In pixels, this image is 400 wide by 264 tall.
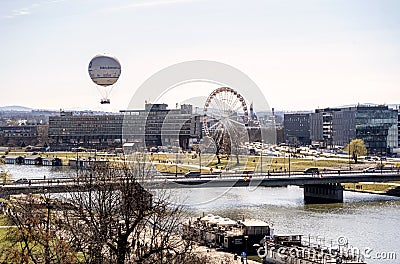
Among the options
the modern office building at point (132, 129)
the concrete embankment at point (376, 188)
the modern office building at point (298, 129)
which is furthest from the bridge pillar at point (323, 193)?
the modern office building at point (298, 129)

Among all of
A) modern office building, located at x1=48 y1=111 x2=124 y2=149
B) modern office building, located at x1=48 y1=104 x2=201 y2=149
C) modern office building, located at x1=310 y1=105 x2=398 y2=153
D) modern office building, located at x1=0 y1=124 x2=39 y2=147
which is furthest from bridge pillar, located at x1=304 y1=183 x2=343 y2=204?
modern office building, located at x1=0 y1=124 x2=39 y2=147

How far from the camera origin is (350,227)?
29453 millimetres

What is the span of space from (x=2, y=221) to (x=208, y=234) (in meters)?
8.26

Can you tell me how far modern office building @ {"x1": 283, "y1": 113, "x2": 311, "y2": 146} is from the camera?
103m

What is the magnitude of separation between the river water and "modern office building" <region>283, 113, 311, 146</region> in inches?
2194

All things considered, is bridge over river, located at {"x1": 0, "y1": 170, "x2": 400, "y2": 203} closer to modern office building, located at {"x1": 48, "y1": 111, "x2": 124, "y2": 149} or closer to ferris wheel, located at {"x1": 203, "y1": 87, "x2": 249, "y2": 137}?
ferris wheel, located at {"x1": 203, "y1": 87, "x2": 249, "y2": 137}

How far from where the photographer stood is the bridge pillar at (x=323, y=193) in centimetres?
4038

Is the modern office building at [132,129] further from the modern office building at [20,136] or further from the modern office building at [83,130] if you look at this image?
the modern office building at [20,136]

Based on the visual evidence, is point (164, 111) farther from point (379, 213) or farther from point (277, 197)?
point (379, 213)

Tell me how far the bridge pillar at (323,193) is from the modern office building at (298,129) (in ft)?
187

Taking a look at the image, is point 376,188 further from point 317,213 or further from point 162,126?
point 162,126

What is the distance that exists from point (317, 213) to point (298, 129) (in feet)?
238

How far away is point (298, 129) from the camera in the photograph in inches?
4213

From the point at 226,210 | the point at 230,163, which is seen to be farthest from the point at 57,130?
the point at 226,210
